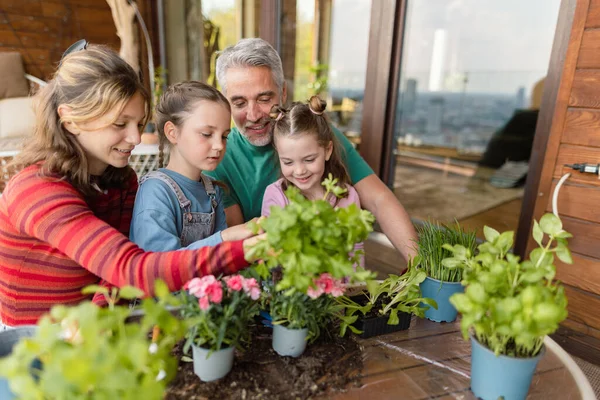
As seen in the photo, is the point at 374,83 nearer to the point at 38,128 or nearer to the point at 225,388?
the point at 38,128

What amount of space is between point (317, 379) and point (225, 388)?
18 centimetres

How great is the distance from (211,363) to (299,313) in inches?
7.4

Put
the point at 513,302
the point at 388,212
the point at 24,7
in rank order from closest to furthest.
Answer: the point at 513,302 < the point at 388,212 < the point at 24,7

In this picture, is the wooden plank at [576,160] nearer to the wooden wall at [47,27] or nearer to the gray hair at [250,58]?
the gray hair at [250,58]

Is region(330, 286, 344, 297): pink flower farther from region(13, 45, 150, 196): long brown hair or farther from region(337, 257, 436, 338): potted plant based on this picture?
region(13, 45, 150, 196): long brown hair

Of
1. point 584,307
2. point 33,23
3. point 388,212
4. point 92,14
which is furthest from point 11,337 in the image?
point 92,14

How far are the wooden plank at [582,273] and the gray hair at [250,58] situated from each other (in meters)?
1.54

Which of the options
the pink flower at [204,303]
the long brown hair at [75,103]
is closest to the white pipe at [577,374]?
the pink flower at [204,303]

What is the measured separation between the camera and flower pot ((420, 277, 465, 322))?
1.07 m

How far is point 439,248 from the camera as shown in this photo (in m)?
1.11

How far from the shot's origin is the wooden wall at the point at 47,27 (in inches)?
159

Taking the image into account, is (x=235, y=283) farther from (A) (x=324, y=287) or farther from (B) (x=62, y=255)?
(B) (x=62, y=255)

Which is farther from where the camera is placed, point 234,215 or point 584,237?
point 584,237

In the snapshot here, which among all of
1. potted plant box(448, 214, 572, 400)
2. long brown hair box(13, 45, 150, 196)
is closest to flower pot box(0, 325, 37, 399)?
long brown hair box(13, 45, 150, 196)
